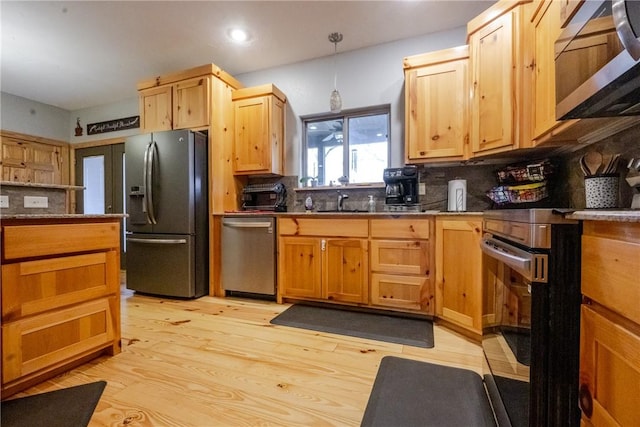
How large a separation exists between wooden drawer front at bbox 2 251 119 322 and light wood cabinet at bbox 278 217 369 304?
1368 mm

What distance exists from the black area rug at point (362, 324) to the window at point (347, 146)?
1438mm

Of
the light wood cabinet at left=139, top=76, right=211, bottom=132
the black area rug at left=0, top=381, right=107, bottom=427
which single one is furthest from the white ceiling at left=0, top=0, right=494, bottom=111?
the black area rug at left=0, top=381, right=107, bottom=427

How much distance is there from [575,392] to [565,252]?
405 millimetres

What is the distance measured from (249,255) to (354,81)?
2266 millimetres

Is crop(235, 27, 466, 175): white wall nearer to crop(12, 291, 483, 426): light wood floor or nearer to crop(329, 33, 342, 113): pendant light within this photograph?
crop(329, 33, 342, 113): pendant light

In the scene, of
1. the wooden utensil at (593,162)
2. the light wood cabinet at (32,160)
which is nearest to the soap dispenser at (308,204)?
the wooden utensil at (593,162)

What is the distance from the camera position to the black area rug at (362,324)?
6.25 feet

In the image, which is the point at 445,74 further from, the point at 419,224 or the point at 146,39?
the point at 146,39

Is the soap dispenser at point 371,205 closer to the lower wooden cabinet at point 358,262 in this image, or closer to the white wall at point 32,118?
the lower wooden cabinet at point 358,262

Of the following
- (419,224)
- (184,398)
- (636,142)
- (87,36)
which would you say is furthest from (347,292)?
(87,36)

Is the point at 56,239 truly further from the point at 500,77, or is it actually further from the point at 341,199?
the point at 500,77

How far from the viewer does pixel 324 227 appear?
2.48m

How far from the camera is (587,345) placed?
72 cm

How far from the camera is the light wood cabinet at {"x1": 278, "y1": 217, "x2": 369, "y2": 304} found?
2357 mm
